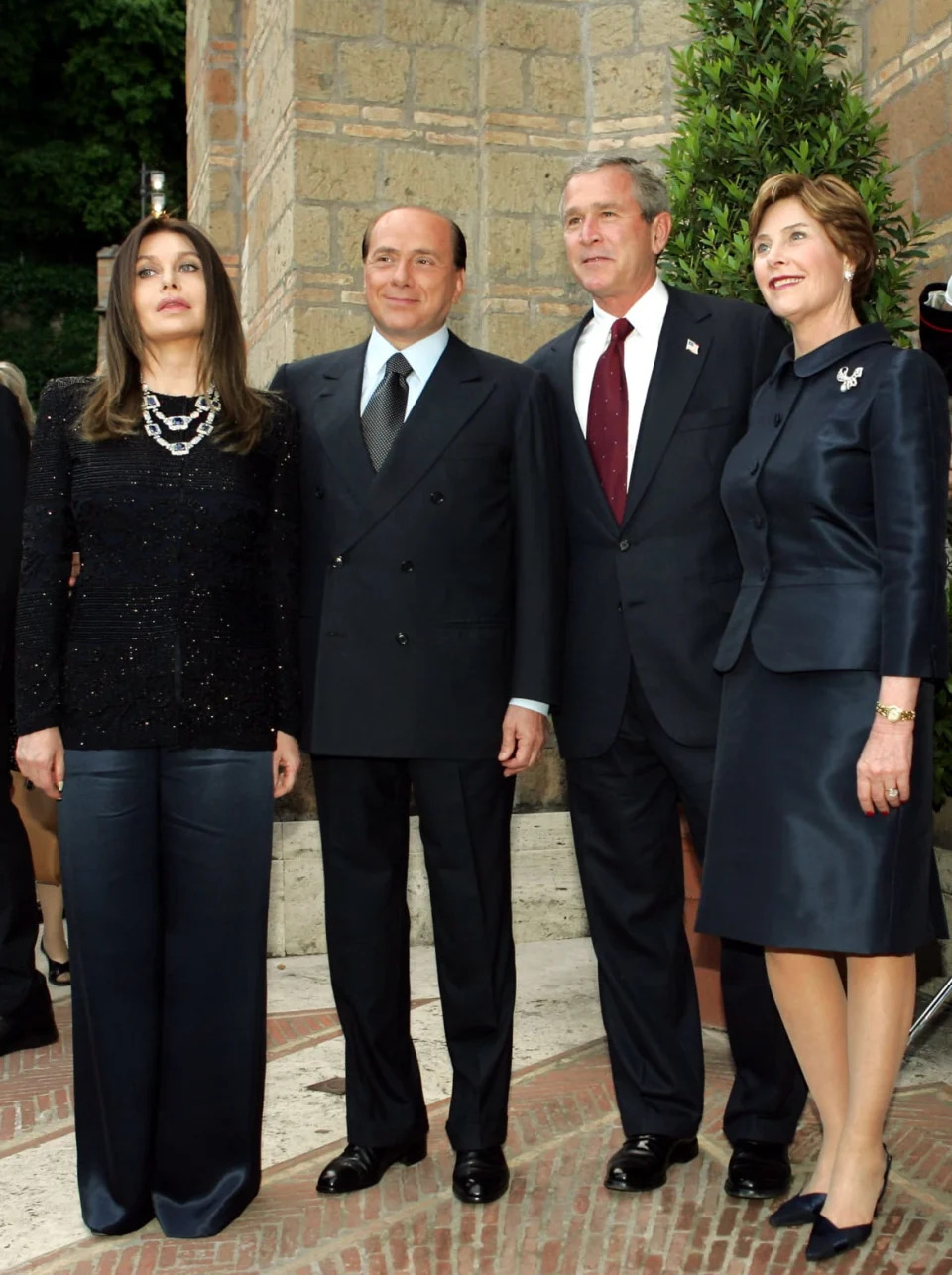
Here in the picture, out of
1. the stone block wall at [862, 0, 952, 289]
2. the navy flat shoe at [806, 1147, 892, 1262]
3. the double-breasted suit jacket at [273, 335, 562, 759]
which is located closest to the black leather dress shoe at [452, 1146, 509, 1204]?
the navy flat shoe at [806, 1147, 892, 1262]

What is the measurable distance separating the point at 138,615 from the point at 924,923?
186 centimetres

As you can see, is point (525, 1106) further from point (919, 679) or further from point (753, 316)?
point (753, 316)

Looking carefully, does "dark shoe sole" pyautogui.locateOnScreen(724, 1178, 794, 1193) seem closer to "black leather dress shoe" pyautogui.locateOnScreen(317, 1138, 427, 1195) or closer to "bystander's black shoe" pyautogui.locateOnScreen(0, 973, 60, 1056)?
"black leather dress shoe" pyautogui.locateOnScreen(317, 1138, 427, 1195)

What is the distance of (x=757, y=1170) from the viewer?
369cm

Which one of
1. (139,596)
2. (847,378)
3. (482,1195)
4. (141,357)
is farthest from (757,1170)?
(141,357)

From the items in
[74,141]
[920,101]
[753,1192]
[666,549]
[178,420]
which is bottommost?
[753,1192]

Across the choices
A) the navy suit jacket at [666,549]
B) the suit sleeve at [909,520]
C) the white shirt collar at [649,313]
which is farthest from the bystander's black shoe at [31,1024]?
the suit sleeve at [909,520]

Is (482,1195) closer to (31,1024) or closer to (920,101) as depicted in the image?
(31,1024)

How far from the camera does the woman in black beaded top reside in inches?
136

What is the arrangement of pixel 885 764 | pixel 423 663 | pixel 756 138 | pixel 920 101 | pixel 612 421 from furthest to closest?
pixel 920 101 → pixel 756 138 → pixel 612 421 → pixel 423 663 → pixel 885 764

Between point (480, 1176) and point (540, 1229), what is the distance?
0.23m

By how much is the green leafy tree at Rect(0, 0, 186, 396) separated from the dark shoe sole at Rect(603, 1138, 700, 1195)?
33.0m

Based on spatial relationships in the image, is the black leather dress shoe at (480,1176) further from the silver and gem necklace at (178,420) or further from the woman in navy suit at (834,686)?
the silver and gem necklace at (178,420)

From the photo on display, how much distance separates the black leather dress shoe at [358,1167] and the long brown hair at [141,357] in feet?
5.73
